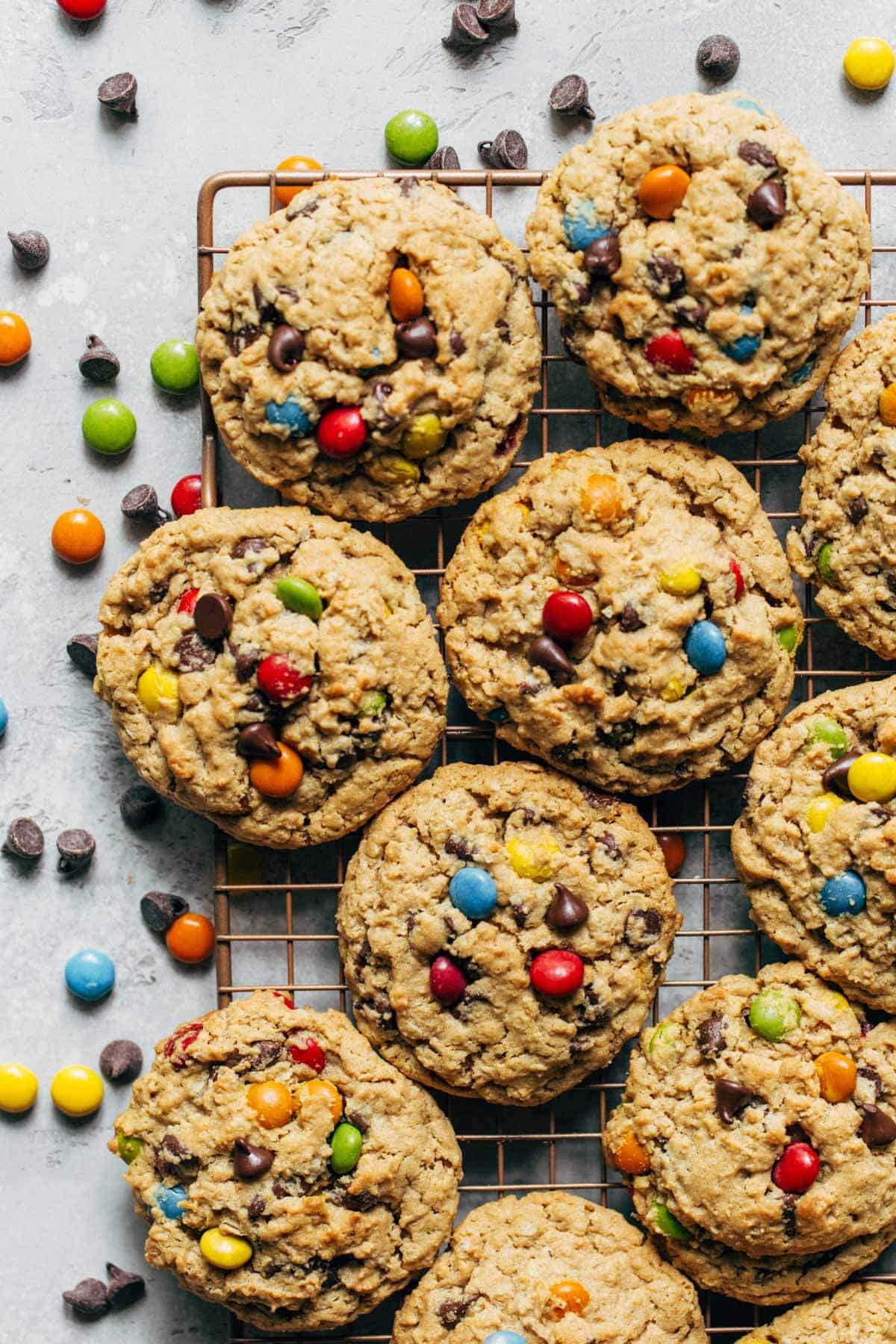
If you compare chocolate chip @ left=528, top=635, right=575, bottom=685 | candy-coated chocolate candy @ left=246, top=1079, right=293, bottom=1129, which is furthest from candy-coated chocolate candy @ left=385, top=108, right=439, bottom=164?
candy-coated chocolate candy @ left=246, top=1079, right=293, bottom=1129

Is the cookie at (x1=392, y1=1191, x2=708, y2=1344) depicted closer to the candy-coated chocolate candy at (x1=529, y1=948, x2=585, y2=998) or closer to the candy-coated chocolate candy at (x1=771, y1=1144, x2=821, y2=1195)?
the candy-coated chocolate candy at (x1=771, y1=1144, x2=821, y2=1195)

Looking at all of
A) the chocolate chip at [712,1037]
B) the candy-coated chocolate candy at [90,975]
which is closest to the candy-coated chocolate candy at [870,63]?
the chocolate chip at [712,1037]

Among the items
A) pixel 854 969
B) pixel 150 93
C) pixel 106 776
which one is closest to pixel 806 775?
pixel 854 969

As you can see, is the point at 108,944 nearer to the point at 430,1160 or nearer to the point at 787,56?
the point at 430,1160

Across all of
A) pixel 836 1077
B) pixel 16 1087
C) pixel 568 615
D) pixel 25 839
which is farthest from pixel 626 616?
pixel 16 1087

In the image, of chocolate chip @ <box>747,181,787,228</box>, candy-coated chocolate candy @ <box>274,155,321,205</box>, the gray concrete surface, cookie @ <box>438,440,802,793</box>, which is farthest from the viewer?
the gray concrete surface

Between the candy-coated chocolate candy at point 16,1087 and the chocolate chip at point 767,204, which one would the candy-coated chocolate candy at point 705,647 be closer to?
the chocolate chip at point 767,204

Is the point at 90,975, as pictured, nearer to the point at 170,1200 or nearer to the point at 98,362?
the point at 170,1200

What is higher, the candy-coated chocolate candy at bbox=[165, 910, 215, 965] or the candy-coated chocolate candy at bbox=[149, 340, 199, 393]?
the candy-coated chocolate candy at bbox=[149, 340, 199, 393]
